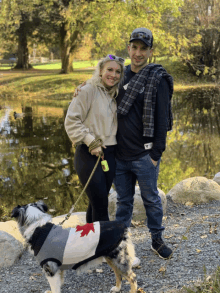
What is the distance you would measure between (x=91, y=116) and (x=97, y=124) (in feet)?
0.33

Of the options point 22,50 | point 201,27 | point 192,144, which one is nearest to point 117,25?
point 192,144

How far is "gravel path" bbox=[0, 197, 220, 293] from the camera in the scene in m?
3.34

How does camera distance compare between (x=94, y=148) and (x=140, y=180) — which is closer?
(x=94, y=148)

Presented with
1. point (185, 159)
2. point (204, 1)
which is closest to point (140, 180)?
point (185, 159)

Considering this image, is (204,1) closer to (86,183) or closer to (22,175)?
(22,175)

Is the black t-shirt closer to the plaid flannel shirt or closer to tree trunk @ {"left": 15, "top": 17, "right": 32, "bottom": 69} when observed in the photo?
the plaid flannel shirt

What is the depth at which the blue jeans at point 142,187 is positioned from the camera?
339cm

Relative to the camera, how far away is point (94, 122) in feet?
10.3

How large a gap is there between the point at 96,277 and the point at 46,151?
20.9 feet

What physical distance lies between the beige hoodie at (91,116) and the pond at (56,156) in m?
3.06

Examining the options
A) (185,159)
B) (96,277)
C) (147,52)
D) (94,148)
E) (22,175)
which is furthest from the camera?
(185,159)

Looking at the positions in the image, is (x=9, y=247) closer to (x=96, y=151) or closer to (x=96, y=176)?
(x=96, y=176)

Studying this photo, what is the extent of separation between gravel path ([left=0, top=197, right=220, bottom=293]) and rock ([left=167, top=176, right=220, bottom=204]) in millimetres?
1226

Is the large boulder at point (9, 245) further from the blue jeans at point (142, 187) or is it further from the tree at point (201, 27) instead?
the tree at point (201, 27)
